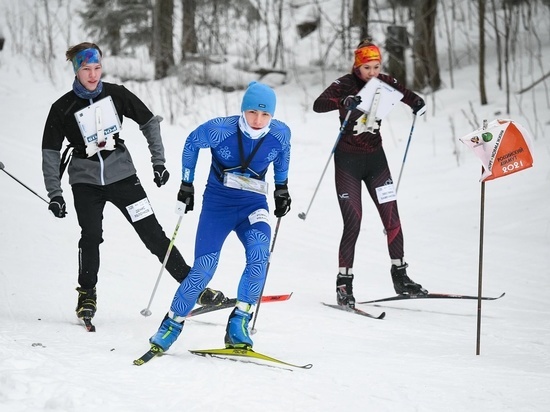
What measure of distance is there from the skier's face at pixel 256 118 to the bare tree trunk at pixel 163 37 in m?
11.7

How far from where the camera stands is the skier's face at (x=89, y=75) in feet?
15.3

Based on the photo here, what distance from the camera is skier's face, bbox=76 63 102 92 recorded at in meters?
4.67

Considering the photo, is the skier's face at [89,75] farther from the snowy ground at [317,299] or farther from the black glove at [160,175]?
the snowy ground at [317,299]

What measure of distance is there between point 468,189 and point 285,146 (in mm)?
5576

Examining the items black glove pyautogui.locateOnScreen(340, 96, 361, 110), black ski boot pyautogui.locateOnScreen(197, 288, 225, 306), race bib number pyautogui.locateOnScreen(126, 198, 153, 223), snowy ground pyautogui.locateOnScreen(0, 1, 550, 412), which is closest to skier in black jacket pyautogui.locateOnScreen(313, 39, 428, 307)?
black glove pyautogui.locateOnScreen(340, 96, 361, 110)

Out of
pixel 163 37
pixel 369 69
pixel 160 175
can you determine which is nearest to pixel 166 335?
pixel 160 175

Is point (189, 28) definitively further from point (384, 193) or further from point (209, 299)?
point (209, 299)

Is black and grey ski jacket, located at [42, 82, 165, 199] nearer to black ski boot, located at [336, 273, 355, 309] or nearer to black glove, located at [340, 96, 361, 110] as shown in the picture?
black glove, located at [340, 96, 361, 110]

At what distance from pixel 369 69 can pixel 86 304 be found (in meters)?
2.86

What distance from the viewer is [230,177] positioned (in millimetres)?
4281

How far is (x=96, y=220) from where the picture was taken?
482cm

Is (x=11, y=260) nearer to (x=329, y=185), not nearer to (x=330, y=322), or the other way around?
(x=330, y=322)

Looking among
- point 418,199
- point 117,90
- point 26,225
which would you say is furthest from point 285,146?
point 418,199

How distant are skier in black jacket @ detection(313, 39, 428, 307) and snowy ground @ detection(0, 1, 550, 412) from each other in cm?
36
